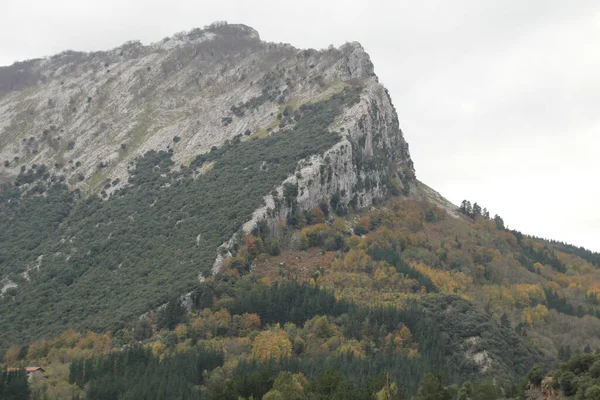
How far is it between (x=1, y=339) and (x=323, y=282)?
166 feet

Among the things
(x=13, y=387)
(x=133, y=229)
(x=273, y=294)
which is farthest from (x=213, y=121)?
(x=13, y=387)

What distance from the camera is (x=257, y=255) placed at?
111 m

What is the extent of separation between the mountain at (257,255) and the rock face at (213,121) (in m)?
0.59

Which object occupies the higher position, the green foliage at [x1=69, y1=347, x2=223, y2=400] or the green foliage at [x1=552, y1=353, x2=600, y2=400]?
the green foliage at [x1=552, y1=353, x2=600, y2=400]

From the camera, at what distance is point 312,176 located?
129000 mm

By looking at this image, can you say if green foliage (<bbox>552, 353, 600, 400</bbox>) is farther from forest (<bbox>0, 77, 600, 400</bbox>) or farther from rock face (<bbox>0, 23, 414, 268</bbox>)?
rock face (<bbox>0, 23, 414, 268</bbox>)

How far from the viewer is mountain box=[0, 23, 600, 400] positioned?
82875 mm

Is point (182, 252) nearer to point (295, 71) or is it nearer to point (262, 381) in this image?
point (262, 381)

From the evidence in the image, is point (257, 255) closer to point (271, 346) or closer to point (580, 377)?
point (271, 346)

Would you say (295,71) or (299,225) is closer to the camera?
(299,225)

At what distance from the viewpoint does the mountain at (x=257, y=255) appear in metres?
82.9

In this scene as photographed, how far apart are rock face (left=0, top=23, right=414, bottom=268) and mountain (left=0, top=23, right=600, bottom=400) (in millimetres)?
592

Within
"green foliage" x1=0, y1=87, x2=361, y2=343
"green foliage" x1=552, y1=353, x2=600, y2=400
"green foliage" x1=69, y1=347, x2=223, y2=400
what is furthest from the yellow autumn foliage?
"green foliage" x1=552, y1=353, x2=600, y2=400

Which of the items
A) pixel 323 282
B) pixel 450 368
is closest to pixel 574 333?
pixel 450 368
